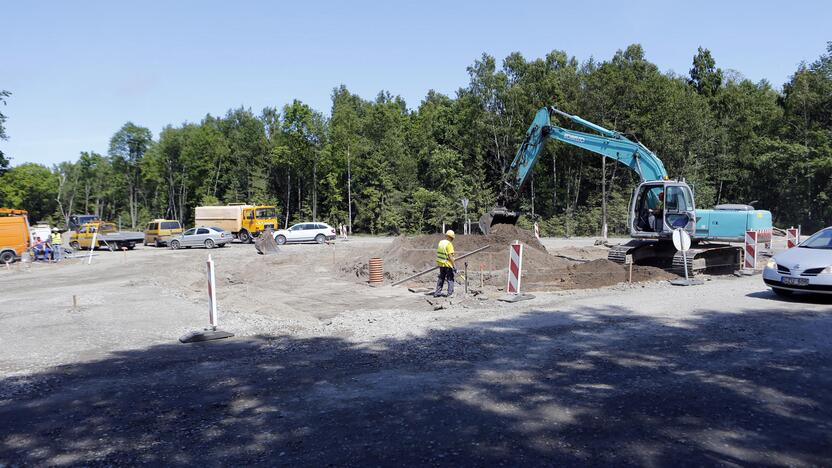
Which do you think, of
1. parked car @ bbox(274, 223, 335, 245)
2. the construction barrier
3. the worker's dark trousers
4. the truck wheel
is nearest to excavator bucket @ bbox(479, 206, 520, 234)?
the worker's dark trousers

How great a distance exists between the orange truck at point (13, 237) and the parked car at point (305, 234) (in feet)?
44.8

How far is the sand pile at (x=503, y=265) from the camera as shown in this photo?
1594cm

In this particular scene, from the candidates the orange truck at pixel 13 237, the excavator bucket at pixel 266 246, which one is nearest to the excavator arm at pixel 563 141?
the excavator bucket at pixel 266 246

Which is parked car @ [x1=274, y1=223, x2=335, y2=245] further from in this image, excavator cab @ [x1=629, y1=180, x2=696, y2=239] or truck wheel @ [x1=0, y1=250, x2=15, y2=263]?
excavator cab @ [x1=629, y1=180, x2=696, y2=239]

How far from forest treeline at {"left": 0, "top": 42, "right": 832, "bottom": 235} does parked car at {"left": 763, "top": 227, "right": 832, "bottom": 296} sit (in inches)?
1294

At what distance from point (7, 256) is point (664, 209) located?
28886 millimetres

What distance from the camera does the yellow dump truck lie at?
3975 centimetres

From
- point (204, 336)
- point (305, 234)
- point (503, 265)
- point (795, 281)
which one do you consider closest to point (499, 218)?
point (503, 265)

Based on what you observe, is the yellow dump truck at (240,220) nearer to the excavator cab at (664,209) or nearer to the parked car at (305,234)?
the parked car at (305,234)

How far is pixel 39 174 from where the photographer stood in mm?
94312

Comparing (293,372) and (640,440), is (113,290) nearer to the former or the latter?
(293,372)

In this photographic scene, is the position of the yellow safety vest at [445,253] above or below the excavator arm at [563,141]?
below

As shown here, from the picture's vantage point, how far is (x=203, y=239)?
36.4 m

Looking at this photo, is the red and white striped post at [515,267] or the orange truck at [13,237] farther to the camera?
the orange truck at [13,237]
